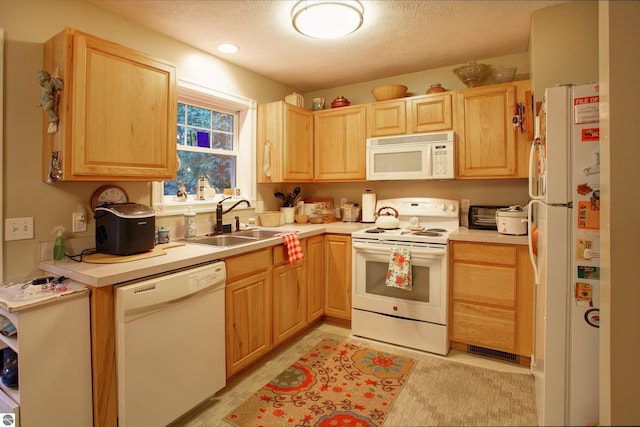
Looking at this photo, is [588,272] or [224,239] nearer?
[588,272]

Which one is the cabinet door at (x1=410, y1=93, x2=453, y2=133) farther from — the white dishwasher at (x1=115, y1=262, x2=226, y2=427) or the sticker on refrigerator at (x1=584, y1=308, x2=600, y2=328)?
the white dishwasher at (x1=115, y1=262, x2=226, y2=427)

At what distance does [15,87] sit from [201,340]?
65.3 inches

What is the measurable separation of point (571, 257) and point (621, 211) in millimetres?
593

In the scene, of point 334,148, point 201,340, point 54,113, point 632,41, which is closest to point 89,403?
point 201,340

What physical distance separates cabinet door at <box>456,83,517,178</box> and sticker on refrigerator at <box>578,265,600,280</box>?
1.49 meters

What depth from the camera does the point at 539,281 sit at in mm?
1773

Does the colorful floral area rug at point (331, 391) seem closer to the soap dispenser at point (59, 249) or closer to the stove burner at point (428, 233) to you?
the stove burner at point (428, 233)

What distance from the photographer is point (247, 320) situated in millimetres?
2320

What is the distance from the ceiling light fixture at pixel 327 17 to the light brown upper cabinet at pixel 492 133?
50.3 inches

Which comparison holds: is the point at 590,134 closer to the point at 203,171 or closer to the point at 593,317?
the point at 593,317

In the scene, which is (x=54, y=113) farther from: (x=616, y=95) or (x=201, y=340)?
(x=616, y=95)

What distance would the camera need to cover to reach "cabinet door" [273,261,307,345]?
2602mm

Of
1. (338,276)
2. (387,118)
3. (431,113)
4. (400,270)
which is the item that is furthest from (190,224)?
(431,113)

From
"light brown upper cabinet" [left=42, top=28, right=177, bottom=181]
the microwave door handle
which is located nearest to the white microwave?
the microwave door handle
